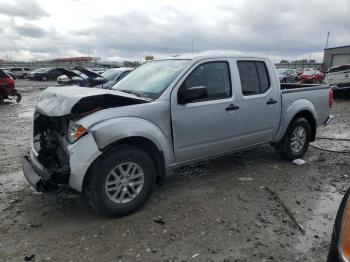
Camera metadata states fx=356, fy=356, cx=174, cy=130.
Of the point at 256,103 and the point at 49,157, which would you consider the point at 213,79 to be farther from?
the point at 49,157

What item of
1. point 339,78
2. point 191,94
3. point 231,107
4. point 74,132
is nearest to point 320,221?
point 231,107

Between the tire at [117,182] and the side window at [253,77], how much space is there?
80.2 inches

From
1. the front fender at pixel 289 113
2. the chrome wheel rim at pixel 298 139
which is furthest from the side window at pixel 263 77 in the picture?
the chrome wheel rim at pixel 298 139

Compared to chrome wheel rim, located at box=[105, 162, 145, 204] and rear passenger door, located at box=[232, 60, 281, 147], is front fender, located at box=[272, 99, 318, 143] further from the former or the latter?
chrome wheel rim, located at box=[105, 162, 145, 204]

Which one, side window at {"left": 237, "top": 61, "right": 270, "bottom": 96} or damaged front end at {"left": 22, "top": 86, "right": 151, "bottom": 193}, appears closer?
damaged front end at {"left": 22, "top": 86, "right": 151, "bottom": 193}

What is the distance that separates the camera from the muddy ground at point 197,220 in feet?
11.4

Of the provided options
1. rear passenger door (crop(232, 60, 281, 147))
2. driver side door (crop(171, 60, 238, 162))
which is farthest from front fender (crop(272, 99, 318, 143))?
driver side door (crop(171, 60, 238, 162))

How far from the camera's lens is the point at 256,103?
5426 mm

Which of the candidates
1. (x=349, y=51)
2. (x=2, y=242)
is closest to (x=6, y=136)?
(x=2, y=242)

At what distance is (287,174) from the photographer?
18.9 feet

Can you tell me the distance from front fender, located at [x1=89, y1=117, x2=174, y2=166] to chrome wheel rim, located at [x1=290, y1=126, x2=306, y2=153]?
2.85 m

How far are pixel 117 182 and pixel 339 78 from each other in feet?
53.3

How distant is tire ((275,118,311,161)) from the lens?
625cm

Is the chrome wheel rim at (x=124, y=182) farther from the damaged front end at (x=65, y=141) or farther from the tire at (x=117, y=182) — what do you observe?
the damaged front end at (x=65, y=141)
